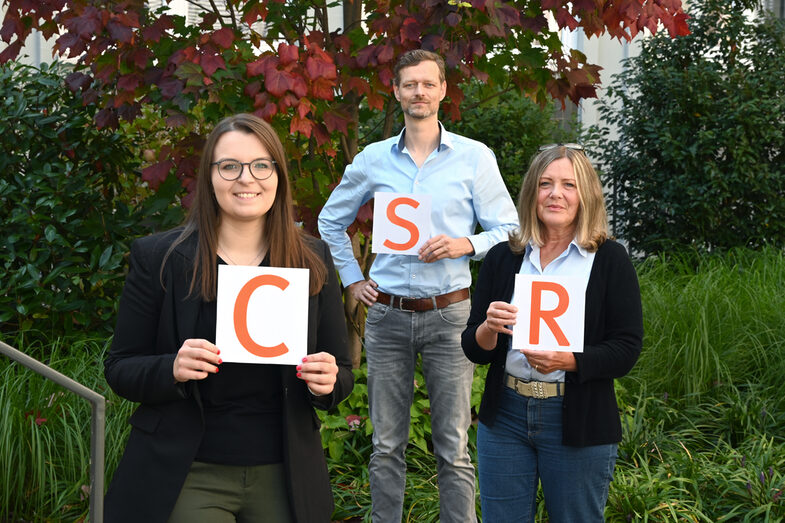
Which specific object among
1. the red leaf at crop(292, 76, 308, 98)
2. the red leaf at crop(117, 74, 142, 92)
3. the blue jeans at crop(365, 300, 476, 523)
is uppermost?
the red leaf at crop(117, 74, 142, 92)

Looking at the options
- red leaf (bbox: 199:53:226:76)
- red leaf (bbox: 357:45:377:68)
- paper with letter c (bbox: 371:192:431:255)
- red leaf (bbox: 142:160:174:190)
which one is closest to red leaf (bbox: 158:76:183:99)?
red leaf (bbox: 199:53:226:76)

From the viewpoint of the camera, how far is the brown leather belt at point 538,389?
2953 millimetres

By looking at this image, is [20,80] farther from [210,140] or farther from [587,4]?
[210,140]

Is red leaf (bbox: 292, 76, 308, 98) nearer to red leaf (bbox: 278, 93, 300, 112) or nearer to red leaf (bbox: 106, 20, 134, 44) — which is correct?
red leaf (bbox: 278, 93, 300, 112)

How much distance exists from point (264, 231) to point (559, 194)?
3.38ft

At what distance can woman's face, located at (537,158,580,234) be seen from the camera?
→ 9.94ft

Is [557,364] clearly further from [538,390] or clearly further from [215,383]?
[215,383]

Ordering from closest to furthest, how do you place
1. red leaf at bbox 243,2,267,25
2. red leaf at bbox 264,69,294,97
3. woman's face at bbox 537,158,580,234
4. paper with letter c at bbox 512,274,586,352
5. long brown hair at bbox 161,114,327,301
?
long brown hair at bbox 161,114,327,301 < paper with letter c at bbox 512,274,586,352 < woman's face at bbox 537,158,580,234 < red leaf at bbox 264,69,294,97 < red leaf at bbox 243,2,267,25

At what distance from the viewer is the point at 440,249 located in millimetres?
3875

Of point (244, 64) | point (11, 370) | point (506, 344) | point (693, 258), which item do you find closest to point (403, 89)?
point (244, 64)

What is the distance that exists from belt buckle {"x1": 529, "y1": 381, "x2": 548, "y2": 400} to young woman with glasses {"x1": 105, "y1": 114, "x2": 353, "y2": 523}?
745mm

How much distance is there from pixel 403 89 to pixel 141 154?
319cm

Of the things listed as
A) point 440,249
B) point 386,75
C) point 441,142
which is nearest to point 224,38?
point 386,75

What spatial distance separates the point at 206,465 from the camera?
93.5 inches
